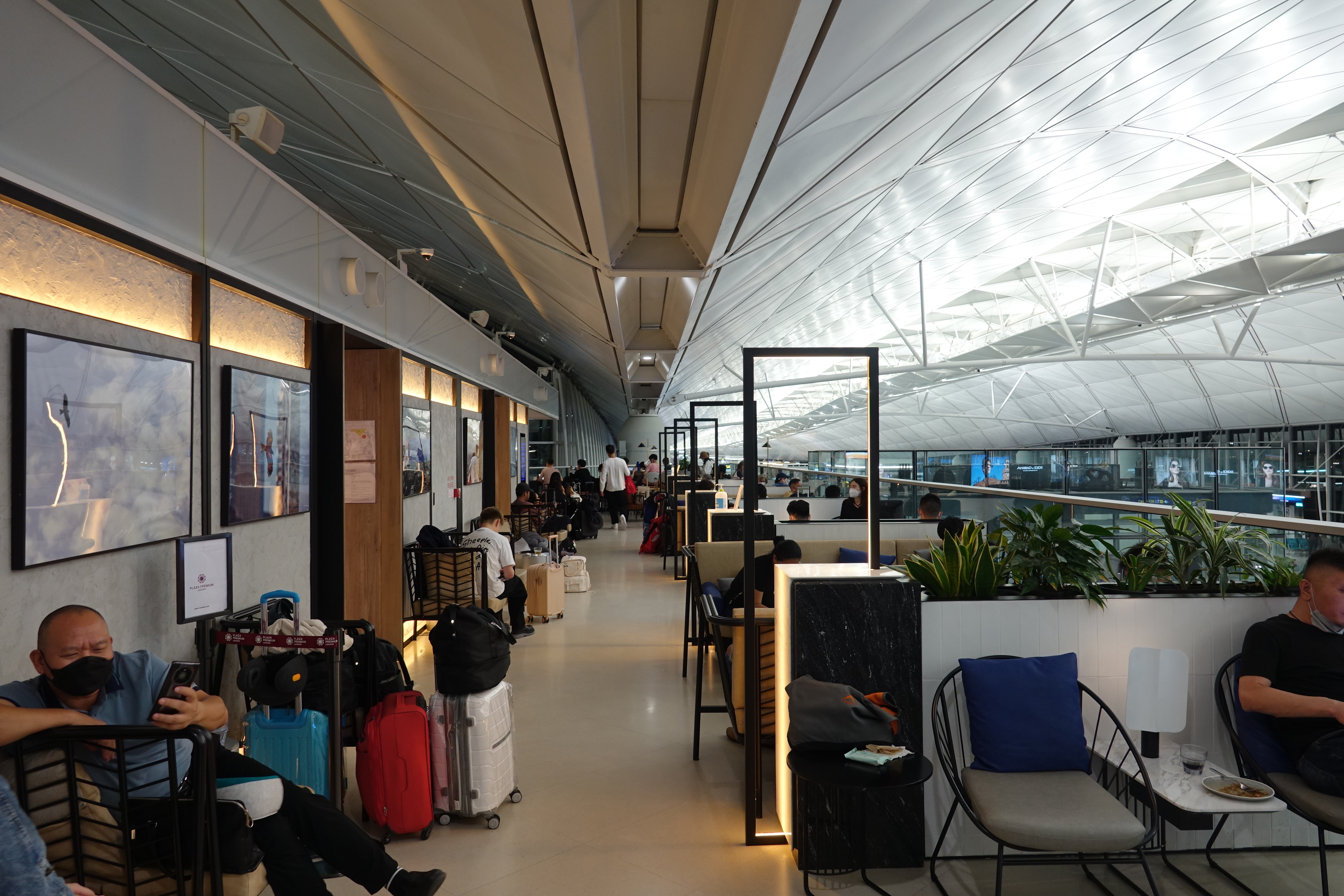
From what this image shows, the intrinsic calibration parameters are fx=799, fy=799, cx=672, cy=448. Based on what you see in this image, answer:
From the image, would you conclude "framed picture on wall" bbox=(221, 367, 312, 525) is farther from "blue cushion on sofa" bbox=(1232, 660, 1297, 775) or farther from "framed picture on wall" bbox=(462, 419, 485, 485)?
"framed picture on wall" bbox=(462, 419, 485, 485)

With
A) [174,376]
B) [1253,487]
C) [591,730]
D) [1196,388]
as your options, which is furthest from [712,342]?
[1196,388]

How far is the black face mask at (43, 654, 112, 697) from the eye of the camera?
7.43ft

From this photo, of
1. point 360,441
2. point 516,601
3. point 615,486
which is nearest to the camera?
point 360,441

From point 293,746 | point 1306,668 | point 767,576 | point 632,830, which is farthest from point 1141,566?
point 293,746

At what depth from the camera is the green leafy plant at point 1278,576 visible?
3.51 meters

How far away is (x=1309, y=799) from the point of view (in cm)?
277

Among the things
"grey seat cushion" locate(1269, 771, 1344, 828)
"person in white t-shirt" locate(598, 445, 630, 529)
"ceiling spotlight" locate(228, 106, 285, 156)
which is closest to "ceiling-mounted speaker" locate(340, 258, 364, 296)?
"ceiling spotlight" locate(228, 106, 285, 156)

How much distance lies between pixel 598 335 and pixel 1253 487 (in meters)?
7.33

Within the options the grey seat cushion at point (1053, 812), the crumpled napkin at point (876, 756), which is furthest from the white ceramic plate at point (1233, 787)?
the crumpled napkin at point (876, 756)

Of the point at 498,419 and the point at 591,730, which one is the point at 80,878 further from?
the point at 498,419

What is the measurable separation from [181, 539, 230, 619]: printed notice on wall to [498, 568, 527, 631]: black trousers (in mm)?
3703

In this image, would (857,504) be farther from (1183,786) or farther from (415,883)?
(415,883)

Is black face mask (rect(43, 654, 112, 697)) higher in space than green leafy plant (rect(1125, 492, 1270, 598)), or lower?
lower

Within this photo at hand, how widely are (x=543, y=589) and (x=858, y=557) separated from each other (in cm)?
318
